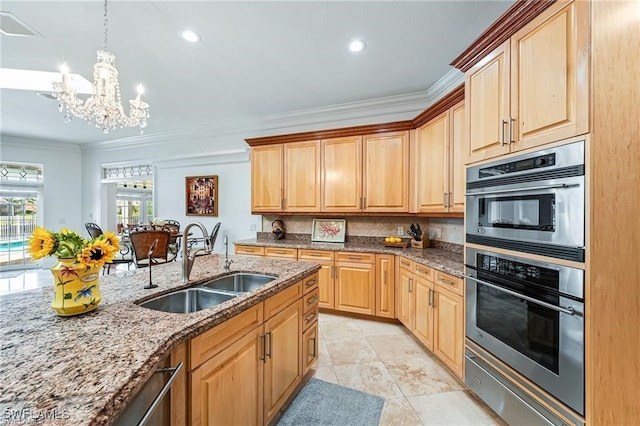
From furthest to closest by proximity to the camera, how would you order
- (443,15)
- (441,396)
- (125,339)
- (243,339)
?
1. (443,15)
2. (441,396)
3. (243,339)
4. (125,339)

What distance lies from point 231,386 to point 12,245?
27.0ft

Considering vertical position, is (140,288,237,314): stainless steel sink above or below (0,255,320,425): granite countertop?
below

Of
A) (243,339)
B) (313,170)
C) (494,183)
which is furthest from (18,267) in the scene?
(494,183)

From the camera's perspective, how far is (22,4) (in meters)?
2.12

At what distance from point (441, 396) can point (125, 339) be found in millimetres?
2164

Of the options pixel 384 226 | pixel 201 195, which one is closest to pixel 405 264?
pixel 384 226

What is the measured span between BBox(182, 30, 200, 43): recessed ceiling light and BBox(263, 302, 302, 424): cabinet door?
8.12 ft

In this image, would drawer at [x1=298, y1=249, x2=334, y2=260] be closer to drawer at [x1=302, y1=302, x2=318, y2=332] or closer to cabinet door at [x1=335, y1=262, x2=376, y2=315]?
cabinet door at [x1=335, y1=262, x2=376, y2=315]

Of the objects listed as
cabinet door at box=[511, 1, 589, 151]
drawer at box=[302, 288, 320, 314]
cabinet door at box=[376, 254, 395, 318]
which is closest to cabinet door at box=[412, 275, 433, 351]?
cabinet door at box=[376, 254, 395, 318]

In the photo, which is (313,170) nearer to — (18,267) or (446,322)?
(446,322)

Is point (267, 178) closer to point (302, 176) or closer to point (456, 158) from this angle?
point (302, 176)

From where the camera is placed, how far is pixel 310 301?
2.17m

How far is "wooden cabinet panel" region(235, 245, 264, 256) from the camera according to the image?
154 inches

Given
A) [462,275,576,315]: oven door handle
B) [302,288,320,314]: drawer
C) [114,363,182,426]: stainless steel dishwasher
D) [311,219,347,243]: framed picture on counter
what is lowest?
[302,288,320,314]: drawer
